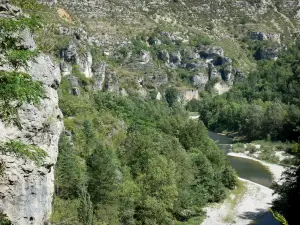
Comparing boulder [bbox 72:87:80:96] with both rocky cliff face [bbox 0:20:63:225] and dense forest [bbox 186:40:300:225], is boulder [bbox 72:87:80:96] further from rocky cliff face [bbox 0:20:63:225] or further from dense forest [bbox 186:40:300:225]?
rocky cliff face [bbox 0:20:63:225]

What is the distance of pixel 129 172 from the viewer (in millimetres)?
35750

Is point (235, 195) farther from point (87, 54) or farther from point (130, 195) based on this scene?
point (87, 54)

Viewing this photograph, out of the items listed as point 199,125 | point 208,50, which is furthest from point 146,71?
point 199,125

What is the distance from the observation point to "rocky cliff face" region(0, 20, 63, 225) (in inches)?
455

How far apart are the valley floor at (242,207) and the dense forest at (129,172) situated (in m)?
1.40

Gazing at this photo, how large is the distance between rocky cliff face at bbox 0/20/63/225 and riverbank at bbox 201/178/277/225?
3068 cm

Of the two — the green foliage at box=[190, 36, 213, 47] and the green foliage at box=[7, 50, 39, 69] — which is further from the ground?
A: the green foliage at box=[190, 36, 213, 47]

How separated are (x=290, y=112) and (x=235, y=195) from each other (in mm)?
50685

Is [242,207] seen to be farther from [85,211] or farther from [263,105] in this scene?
[263,105]

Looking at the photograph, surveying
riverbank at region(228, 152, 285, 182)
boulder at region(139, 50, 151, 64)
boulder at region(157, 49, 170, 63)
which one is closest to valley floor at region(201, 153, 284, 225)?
riverbank at region(228, 152, 285, 182)

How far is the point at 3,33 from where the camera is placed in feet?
31.1

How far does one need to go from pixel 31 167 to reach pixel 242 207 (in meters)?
38.8

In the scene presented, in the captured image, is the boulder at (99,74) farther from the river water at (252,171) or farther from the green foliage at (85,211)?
the green foliage at (85,211)

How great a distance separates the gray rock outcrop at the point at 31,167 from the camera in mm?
11594
